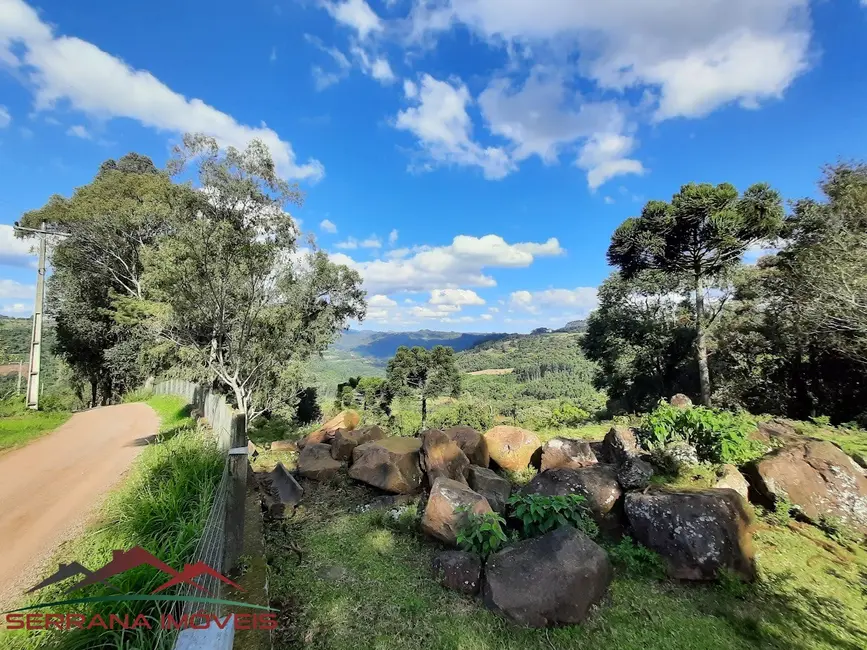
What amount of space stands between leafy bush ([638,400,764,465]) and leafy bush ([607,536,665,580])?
7.82ft

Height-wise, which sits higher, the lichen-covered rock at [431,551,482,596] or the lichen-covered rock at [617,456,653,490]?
the lichen-covered rock at [617,456,653,490]

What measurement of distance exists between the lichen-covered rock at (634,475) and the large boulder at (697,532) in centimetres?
77

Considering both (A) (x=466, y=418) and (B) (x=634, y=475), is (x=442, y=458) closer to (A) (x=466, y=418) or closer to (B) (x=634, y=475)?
(B) (x=634, y=475)

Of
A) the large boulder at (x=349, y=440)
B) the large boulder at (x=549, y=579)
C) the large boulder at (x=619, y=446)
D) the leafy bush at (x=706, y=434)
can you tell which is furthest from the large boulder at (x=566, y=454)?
the large boulder at (x=349, y=440)

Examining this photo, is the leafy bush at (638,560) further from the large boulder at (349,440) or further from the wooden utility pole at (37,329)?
the wooden utility pole at (37,329)

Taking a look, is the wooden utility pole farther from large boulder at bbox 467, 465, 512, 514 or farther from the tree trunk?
the tree trunk

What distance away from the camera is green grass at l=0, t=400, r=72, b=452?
8.38 metres

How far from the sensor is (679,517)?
156 inches

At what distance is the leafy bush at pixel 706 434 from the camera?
5.45 meters

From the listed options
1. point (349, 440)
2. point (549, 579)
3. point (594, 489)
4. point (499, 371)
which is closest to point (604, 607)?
point (549, 579)

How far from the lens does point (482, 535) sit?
3.99 m

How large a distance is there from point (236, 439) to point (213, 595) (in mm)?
2430

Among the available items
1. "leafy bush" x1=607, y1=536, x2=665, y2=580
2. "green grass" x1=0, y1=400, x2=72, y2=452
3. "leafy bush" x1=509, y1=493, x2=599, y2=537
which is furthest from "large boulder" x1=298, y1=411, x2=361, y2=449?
"green grass" x1=0, y1=400, x2=72, y2=452

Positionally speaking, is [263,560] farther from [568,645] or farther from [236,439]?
[568,645]
